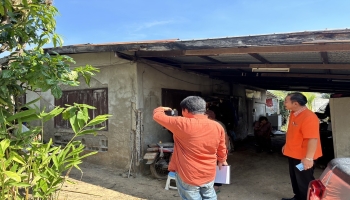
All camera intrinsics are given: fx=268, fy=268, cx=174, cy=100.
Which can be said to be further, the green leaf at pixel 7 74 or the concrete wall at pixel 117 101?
the concrete wall at pixel 117 101

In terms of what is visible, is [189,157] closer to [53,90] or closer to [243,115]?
[53,90]

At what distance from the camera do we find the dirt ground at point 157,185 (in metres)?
4.80

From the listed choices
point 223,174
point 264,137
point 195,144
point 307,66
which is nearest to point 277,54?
point 307,66

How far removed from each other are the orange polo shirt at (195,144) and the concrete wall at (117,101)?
12.1 ft

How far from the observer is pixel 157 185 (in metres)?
5.48

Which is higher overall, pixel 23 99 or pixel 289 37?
pixel 289 37

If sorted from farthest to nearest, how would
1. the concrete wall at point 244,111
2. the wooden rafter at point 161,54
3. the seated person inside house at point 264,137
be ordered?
1. the concrete wall at point 244,111
2. the seated person inside house at point 264,137
3. the wooden rafter at point 161,54

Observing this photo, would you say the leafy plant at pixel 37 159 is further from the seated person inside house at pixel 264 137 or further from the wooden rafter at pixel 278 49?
the seated person inside house at pixel 264 137

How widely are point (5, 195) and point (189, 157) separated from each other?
1807 mm

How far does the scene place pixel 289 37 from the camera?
3.63 metres

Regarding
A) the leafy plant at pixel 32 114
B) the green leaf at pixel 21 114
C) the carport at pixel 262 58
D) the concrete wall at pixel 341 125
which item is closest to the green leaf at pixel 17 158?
the leafy plant at pixel 32 114

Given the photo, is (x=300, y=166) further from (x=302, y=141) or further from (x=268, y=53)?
(x=268, y=53)

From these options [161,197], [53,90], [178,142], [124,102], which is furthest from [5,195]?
[124,102]

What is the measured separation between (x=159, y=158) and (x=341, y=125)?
4.03 metres
